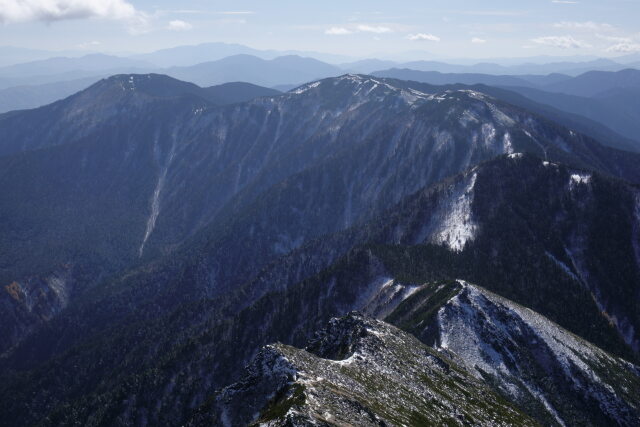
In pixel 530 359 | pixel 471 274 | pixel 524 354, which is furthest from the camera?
pixel 471 274

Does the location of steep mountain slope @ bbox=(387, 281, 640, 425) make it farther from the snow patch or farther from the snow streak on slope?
the snow patch

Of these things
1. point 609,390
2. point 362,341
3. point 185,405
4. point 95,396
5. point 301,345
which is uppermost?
point 362,341

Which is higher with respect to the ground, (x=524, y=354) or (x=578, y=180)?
(x=578, y=180)

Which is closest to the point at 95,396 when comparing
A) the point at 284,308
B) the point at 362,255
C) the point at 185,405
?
the point at 185,405

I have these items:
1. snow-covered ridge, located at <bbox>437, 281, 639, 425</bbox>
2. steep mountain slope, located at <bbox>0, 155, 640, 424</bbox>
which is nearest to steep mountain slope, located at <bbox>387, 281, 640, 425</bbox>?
snow-covered ridge, located at <bbox>437, 281, 639, 425</bbox>

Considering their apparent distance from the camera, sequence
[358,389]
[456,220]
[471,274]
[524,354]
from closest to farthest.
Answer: [358,389] < [524,354] < [471,274] < [456,220]

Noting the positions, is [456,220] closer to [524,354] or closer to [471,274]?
[471,274]

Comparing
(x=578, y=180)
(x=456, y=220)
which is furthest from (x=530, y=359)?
(x=578, y=180)

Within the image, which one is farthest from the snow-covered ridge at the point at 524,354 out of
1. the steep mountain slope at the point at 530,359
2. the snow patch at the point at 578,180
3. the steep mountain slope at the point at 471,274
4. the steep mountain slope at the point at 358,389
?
the snow patch at the point at 578,180

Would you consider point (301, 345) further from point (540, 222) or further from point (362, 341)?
point (540, 222)
